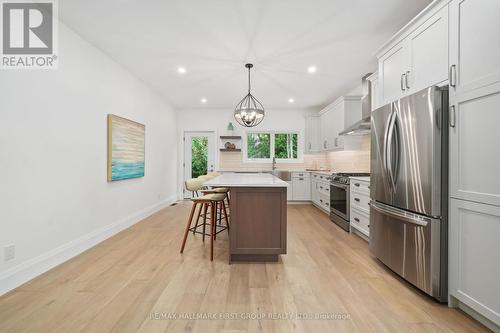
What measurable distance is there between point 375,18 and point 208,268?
328 centimetres

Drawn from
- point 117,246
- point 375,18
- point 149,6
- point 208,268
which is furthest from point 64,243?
point 375,18

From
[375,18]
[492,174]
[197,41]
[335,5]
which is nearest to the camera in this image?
[492,174]

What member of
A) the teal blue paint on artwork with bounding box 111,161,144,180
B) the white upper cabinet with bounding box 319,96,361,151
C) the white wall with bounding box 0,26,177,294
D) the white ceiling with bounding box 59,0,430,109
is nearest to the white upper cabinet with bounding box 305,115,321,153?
the white upper cabinet with bounding box 319,96,361,151

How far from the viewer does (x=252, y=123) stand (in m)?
3.91

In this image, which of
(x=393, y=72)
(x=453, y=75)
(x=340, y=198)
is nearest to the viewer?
(x=453, y=75)

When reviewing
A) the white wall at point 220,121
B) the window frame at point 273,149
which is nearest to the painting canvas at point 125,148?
the white wall at point 220,121

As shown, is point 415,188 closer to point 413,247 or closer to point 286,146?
point 413,247

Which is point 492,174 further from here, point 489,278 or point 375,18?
point 375,18

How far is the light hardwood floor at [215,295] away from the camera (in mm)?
1704

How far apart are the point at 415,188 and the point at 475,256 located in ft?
2.00

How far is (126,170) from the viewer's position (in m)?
4.04

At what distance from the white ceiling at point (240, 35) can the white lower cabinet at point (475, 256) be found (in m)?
2.09

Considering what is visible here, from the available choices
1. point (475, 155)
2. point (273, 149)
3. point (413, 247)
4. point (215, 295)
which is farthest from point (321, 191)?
point (215, 295)

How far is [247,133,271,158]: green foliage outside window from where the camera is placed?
7059mm
